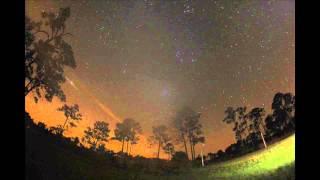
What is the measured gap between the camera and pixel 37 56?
693 cm

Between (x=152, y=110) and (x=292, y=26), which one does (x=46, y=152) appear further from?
(x=292, y=26)

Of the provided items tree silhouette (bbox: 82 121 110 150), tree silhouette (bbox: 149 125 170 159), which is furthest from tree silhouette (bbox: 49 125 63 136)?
tree silhouette (bbox: 149 125 170 159)

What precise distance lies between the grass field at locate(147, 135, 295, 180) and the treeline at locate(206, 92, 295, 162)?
0.31ft

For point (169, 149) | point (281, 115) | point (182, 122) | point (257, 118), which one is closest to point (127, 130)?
point (169, 149)

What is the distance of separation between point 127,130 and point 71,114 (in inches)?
A: 34.1

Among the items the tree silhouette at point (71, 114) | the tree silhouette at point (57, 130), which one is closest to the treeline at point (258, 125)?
the tree silhouette at point (71, 114)

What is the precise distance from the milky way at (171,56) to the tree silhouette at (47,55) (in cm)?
12

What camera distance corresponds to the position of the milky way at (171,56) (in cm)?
685

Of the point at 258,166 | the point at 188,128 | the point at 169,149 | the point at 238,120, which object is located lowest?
the point at 258,166

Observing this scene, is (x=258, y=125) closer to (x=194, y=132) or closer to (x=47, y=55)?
(x=194, y=132)

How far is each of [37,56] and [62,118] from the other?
0.99 meters

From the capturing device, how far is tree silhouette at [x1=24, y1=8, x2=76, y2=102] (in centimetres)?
693

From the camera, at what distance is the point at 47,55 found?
6969 mm

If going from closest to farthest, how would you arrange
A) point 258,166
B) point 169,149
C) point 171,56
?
point 258,166 < point 169,149 < point 171,56
